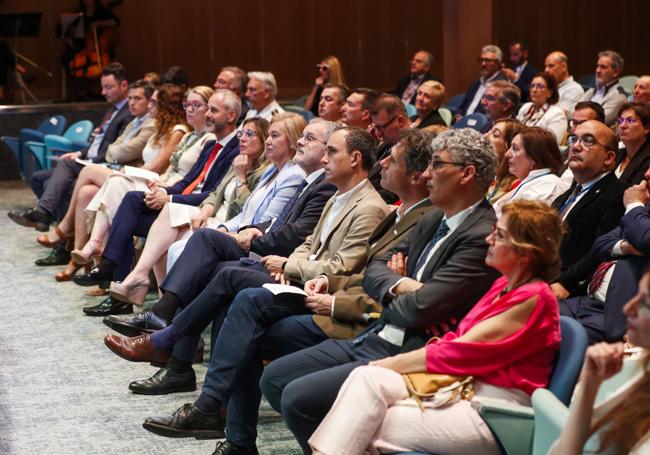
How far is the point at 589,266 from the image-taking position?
3.88 m

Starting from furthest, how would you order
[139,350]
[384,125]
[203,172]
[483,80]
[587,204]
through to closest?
[483,80]
[203,172]
[384,125]
[139,350]
[587,204]

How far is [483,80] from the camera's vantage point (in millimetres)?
9938

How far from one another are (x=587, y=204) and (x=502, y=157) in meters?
0.86

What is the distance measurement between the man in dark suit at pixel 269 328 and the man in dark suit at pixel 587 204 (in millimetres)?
617

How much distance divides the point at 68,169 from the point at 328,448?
206 inches

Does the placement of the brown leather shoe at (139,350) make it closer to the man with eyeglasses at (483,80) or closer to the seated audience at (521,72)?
the man with eyeglasses at (483,80)

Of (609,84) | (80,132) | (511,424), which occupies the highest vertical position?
(609,84)

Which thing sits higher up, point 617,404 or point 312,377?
point 617,404

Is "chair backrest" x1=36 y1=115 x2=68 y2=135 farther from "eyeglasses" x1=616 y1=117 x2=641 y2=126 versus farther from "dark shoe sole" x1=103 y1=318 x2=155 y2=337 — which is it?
"eyeglasses" x1=616 y1=117 x2=641 y2=126

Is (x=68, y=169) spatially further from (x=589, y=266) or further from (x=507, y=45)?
(x=507, y=45)

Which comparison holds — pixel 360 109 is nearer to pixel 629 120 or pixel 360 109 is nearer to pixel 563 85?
pixel 629 120

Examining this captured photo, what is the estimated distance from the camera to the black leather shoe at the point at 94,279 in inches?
227

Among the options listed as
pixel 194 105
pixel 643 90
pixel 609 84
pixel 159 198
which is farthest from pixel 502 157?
pixel 609 84

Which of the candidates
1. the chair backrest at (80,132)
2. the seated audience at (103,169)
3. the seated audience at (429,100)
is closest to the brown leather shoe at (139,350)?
the seated audience at (103,169)
